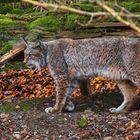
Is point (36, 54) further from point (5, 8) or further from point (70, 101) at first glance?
point (5, 8)

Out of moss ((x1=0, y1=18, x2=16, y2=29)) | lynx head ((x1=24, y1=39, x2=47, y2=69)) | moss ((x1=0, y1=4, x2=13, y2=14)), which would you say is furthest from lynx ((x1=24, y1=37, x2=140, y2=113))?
moss ((x1=0, y1=4, x2=13, y2=14))

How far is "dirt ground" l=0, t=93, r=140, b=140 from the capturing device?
5973mm

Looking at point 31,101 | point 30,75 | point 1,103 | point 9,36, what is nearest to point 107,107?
point 31,101

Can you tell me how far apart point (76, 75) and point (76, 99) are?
740 millimetres

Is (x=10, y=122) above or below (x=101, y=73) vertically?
below

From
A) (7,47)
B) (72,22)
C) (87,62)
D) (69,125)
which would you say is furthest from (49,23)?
(69,125)

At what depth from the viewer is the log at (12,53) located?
33.9ft

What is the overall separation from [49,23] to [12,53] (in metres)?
1.00

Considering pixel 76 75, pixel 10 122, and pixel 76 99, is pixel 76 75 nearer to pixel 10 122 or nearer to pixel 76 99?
pixel 76 99

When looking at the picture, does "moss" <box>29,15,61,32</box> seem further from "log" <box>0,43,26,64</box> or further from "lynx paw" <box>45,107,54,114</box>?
"lynx paw" <box>45,107,54,114</box>

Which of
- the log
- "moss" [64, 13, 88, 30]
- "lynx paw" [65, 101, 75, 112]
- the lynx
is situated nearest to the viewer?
the lynx

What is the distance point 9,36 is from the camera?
37.0ft

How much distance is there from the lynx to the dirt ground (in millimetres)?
370

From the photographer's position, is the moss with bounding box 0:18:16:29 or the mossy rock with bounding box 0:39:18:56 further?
the moss with bounding box 0:18:16:29
